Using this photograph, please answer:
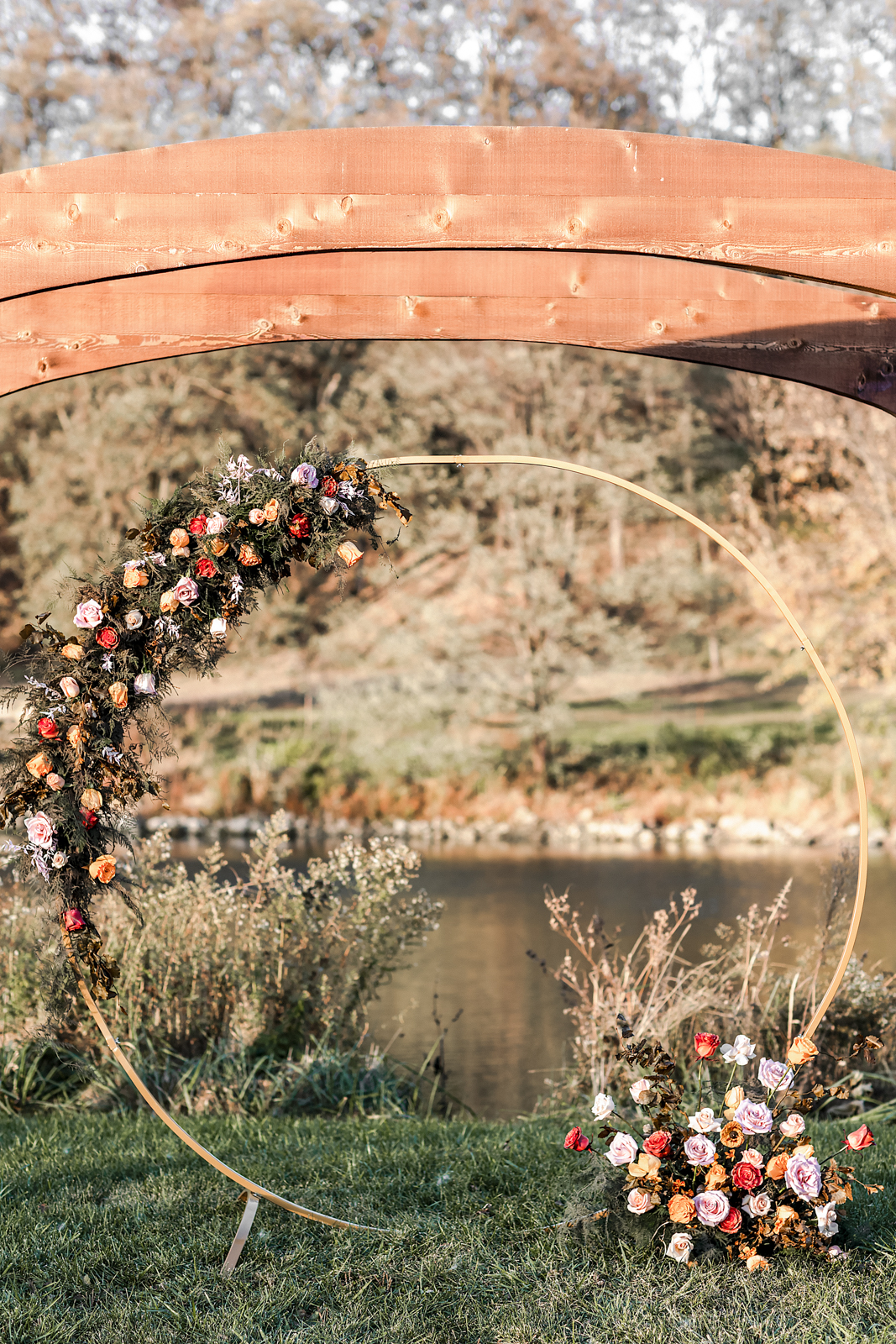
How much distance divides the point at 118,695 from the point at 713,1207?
2.00 m

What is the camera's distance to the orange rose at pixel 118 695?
3.16 metres

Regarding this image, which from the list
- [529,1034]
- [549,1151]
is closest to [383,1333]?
[549,1151]

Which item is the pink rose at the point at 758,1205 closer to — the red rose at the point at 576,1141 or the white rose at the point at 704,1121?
the white rose at the point at 704,1121

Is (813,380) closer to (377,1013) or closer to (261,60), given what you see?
(377,1013)

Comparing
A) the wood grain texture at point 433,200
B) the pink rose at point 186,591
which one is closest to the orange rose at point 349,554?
the pink rose at point 186,591

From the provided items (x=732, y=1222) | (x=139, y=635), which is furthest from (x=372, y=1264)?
(x=139, y=635)

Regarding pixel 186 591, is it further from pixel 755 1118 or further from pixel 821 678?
pixel 755 1118

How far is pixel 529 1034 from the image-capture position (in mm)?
6336

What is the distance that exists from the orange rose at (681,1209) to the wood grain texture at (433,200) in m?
2.41

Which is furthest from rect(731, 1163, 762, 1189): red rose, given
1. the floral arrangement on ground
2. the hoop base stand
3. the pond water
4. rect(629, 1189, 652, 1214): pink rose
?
the pond water

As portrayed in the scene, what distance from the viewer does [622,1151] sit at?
9.40 ft

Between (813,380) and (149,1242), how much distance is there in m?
3.02

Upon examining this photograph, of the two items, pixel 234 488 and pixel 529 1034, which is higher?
pixel 234 488

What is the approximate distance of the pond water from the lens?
5.81 m
